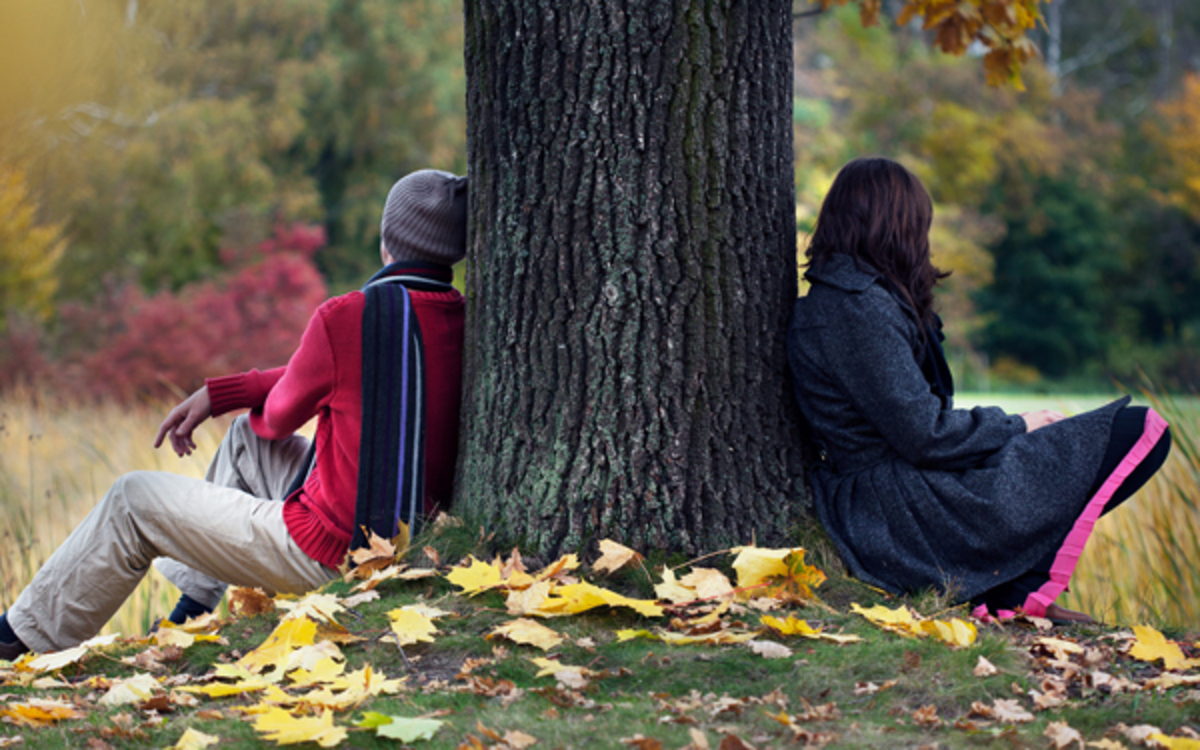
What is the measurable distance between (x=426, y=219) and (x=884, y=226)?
4.50ft

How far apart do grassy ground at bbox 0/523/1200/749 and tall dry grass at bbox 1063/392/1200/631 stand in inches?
58.3

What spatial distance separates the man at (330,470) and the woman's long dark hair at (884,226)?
1144mm

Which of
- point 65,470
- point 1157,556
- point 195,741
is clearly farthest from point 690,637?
point 65,470

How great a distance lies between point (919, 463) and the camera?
269cm

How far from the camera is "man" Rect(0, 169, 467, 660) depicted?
9.23 feet

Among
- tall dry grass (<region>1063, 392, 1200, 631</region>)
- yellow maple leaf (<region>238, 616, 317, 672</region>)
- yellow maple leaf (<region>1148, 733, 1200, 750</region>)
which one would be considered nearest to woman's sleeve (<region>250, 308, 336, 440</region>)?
yellow maple leaf (<region>238, 616, 317, 672</region>)

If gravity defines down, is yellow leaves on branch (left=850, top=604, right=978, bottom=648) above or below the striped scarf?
Answer: below

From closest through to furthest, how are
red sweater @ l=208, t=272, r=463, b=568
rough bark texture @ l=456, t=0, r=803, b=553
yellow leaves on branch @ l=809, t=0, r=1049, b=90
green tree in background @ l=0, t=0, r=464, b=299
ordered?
rough bark texture @ l=456, t=0, r=803, b=553, red sweater @ l=208, t=272, r=463, b=568, yellow leaves on branch @ l=809, t=0, r=1049, b=90, green tree in background @ l=0, t=0, r=464, b=299

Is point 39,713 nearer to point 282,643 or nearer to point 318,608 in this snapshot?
point 282,643

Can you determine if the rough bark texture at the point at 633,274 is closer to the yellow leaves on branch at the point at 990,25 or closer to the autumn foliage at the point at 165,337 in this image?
the yellow leaves on branch at the point at 990,25

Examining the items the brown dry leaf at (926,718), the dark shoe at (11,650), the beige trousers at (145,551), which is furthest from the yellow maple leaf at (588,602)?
the dark shoe at (11,650)

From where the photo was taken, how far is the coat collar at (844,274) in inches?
106

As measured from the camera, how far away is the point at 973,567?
265cm

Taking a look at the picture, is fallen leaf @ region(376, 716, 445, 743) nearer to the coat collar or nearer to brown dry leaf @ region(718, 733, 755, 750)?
brown dry leaf @ region(718, 733, 755, 750)
